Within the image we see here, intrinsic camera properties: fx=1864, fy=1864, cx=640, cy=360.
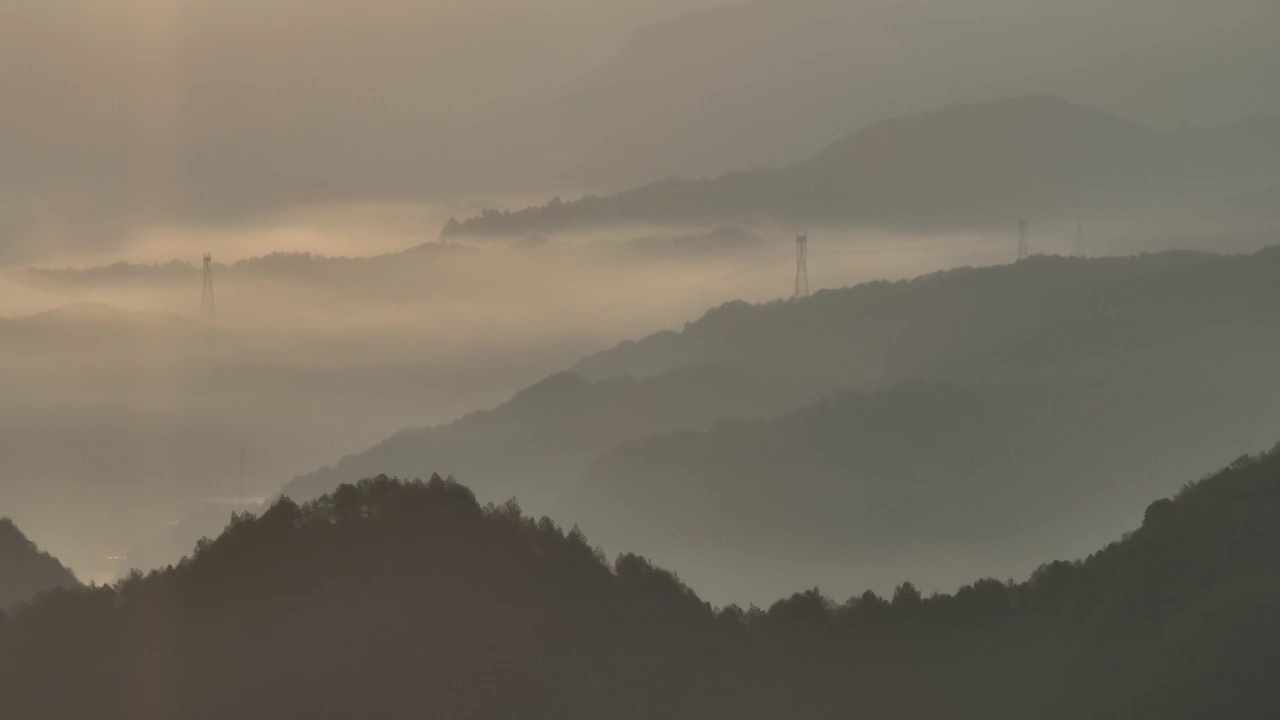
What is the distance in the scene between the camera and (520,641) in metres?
129

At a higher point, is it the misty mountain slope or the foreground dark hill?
the misty mountain slope

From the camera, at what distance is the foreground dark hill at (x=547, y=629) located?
118562 mm

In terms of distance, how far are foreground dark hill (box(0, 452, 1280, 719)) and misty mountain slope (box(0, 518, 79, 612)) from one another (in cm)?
3099

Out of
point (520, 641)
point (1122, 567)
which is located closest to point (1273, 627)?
point (1122, 567)

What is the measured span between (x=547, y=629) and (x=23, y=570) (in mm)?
57258

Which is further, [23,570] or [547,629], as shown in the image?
[23,570]

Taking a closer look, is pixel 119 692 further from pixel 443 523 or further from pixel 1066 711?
pixel 1066 711

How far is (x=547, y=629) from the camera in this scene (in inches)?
5133

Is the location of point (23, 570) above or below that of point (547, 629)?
above

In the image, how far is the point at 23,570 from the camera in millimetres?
162625

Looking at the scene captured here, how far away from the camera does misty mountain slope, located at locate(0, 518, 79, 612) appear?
519ft

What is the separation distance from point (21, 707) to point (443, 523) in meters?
33.8

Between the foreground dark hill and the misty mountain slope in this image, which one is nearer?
the foreground dark hill

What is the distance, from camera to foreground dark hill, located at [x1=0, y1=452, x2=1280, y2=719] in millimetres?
118562
